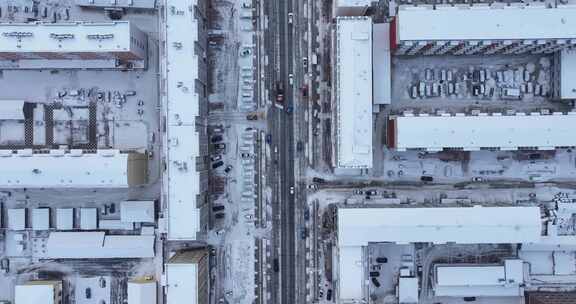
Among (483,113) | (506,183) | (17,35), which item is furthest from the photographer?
(506,183)

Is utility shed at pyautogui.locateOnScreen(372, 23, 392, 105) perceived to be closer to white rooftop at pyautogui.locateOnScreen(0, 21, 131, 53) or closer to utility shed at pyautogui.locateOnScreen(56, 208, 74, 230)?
white rooftop at pyautogui.locateOnScreen(0, 21, 131, 53)

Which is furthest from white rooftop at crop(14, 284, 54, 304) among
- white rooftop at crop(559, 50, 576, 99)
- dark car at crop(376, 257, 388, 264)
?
white rooftop at crop(559, 50, 576, 99)

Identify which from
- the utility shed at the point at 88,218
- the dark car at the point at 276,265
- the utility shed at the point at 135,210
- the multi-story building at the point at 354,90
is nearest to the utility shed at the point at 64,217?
the utility shed at the point at 88,218

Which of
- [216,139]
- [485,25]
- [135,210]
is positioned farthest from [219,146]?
[485,25]

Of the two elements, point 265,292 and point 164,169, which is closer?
point 164,169

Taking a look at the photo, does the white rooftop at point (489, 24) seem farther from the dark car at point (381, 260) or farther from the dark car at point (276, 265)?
the dark car at point (276, 265)

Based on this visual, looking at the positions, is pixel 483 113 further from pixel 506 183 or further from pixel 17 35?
pixel 17 35

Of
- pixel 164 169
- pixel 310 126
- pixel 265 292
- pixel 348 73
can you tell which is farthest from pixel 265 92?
pixel 265 292
